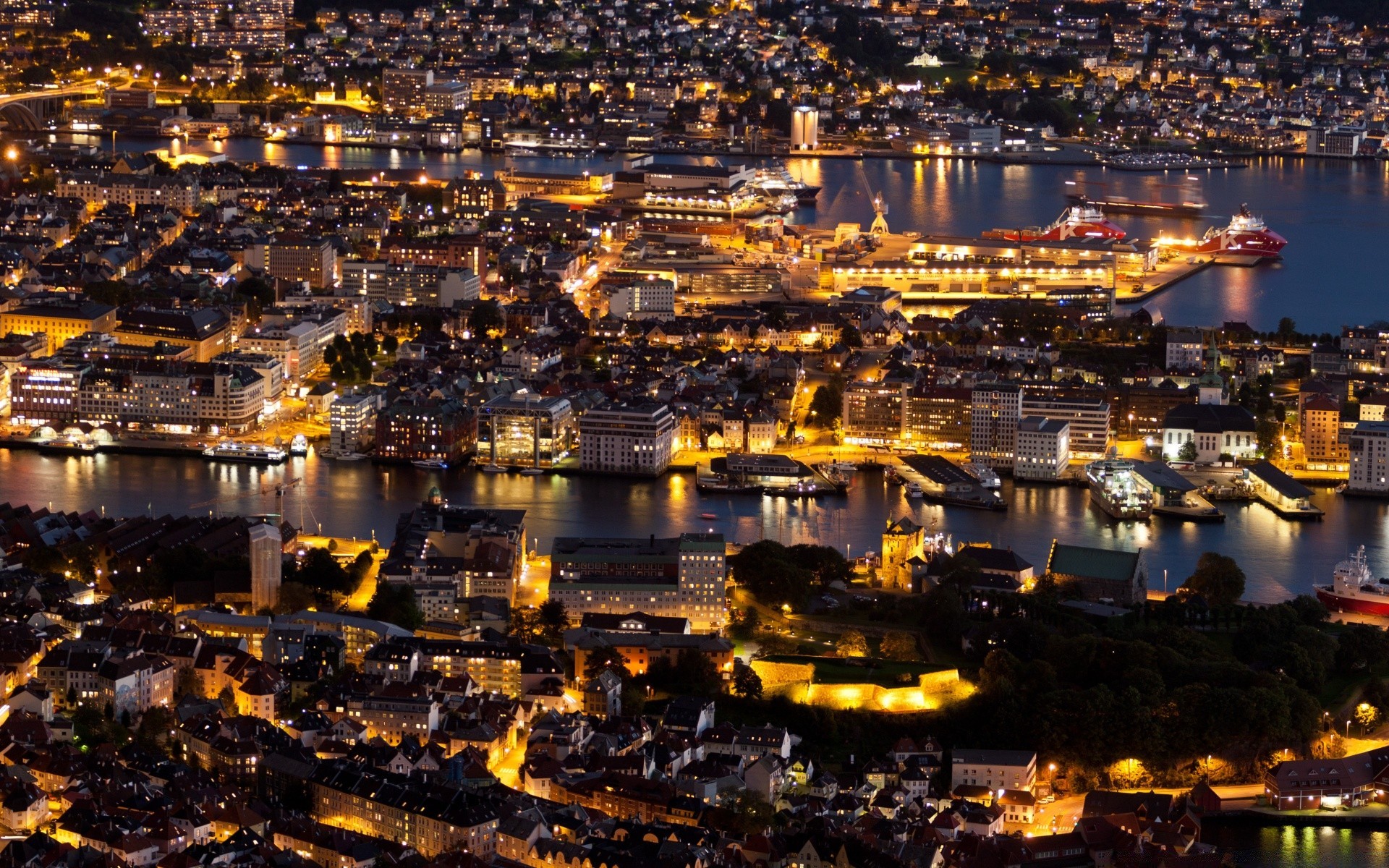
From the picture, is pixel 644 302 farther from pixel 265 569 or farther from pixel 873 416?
pixel 265 569

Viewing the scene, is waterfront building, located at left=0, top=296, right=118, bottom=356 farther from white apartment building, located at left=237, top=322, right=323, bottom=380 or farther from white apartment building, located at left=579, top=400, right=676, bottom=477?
white apartment building, located at left=579, top=400, right=676, bottom=477

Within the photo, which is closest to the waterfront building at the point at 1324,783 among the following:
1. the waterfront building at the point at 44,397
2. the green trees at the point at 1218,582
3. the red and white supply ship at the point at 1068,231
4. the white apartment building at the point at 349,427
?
the green trees at the point at 1218,582

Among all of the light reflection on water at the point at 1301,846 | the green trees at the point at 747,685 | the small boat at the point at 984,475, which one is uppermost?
the small boat at the point at 984,475

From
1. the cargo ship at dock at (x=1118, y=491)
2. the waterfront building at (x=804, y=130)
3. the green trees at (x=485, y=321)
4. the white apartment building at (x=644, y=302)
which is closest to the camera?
the cargo ship at dock at (x=1118, y=491)

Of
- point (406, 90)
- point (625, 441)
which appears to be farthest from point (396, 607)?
point (406, 90)

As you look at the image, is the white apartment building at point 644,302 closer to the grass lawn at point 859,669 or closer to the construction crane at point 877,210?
the construction crane at point 877,210

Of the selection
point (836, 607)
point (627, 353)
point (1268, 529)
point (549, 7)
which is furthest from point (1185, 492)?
point (549, 7)
